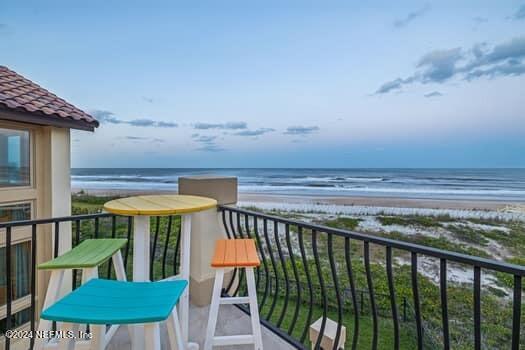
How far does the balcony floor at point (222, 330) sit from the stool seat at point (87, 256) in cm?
83

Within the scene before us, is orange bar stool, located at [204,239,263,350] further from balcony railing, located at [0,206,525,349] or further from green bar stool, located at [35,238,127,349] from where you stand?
green bar stool, located at [35,238,127,349]

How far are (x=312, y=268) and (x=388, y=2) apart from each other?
8503 millimetres

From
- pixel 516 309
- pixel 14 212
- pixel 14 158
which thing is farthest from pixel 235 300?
pixel 14 158

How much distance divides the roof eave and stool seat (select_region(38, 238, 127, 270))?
51.0 inches

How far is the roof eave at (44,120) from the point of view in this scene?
7.13ft

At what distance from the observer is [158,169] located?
1302 inches

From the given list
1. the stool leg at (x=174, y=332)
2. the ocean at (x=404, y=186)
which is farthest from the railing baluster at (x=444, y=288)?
the ocean at (x=404, y=186)

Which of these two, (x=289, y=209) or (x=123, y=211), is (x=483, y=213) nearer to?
(x=289, y=209)

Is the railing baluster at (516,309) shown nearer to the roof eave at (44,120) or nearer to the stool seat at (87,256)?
the stool seat at (87,256)

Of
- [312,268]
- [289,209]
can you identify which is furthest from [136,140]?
[312,268]

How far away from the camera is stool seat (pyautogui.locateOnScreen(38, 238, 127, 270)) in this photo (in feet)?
4.71

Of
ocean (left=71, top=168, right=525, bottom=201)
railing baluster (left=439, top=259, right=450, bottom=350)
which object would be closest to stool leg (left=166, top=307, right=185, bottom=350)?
railing baluster (left=439, top=259, right=450, bottom=350)

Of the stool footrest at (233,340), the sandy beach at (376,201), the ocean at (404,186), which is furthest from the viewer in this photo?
the ocean at (404,186)

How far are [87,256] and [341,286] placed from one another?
328 inches
